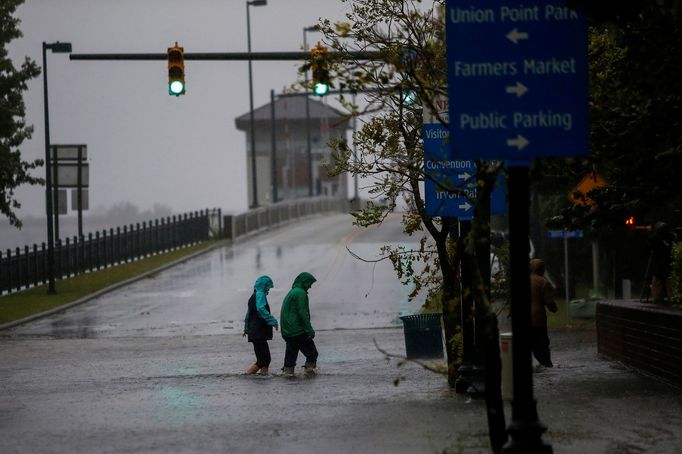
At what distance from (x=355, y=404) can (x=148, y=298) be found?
2241cm

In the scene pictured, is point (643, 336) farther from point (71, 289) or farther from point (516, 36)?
point (71, 289)

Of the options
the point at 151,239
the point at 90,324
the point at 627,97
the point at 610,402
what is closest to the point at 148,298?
the point at 90,324

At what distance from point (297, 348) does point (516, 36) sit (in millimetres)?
10788

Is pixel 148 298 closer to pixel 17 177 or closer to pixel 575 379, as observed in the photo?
pixel 17 177

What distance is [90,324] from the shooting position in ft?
99.8

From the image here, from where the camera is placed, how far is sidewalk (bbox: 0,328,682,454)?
1170 centimetres

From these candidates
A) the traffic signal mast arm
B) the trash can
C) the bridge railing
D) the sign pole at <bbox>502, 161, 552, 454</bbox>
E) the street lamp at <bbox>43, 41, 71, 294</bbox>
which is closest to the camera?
the sign pole at <bbox>502, 161, 552, 454</bbox>

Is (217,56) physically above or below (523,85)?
above

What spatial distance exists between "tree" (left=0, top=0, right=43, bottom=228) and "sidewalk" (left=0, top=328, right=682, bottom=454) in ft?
62.8

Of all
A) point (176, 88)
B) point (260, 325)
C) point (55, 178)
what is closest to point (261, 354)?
point (260, 325)

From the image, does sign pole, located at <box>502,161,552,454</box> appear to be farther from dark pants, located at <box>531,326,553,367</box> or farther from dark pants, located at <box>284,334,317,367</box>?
dark pants, located at <box>284,334,317,367</box>

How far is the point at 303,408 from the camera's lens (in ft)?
46.9

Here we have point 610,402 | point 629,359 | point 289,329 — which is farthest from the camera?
point 289,329

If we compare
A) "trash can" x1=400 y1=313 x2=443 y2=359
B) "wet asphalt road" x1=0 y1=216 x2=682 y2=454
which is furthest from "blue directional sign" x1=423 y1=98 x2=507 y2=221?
"trash can" x1=400 y1=313 x2=443 y2=359
